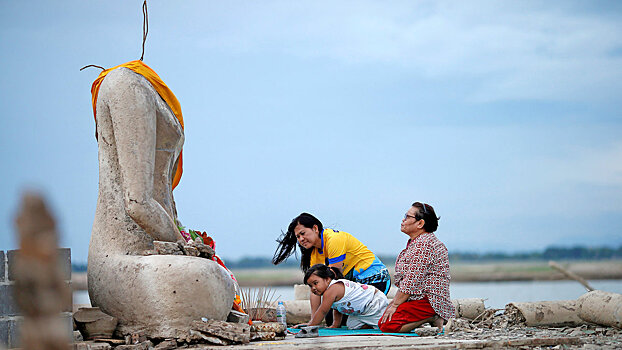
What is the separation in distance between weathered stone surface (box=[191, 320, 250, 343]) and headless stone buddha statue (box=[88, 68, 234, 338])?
0.11 meters

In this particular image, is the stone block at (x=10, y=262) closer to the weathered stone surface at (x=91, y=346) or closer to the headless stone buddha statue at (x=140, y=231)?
the weathered stone surface at (x=91, y=346)

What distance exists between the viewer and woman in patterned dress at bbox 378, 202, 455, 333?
686 centimetres

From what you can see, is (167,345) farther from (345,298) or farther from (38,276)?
(38,276)

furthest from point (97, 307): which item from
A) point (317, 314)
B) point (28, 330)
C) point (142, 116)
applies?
point (28, 330)

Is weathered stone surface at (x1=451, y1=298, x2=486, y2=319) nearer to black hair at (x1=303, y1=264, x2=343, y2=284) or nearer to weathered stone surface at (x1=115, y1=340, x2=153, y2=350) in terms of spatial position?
black hair at (x1=303, y1=264, x2=343, y2=284)

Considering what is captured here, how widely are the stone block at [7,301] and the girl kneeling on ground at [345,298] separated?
294 centimetres

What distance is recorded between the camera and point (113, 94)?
589 centimetres

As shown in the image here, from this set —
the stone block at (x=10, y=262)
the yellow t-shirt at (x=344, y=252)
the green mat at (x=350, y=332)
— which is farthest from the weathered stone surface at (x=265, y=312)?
the stone block at (x=10, y=262)

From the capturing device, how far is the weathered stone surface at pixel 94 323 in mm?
5500

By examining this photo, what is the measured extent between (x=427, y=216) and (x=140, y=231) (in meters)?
2.94

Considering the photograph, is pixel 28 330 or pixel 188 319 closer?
pixel 28 330

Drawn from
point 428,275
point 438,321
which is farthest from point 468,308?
point 428,275

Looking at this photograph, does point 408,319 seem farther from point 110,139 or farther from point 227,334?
point 110,139

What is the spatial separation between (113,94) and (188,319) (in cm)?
202
